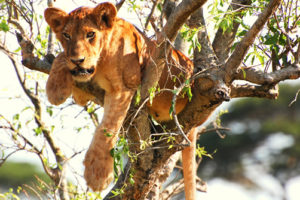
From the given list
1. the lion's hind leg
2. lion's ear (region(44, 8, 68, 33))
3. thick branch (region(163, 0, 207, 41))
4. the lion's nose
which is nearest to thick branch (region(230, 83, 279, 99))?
thick branch (region(163, 0, 207, 41))

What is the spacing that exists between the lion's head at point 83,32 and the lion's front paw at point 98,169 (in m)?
0.69

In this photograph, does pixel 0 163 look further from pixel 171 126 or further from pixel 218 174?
pixel 218 174

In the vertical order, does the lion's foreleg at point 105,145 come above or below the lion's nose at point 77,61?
below

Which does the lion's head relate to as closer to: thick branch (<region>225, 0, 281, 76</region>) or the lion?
the lion

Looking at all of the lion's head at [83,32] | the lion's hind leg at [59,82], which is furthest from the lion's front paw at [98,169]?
the lion's head at [83,32]

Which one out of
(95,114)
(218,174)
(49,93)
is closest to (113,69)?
(49,93)

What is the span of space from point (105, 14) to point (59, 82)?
30.4 inches

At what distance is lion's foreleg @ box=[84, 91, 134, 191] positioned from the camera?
4.98 metres

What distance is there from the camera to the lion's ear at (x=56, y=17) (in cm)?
509

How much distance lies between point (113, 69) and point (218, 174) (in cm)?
2839

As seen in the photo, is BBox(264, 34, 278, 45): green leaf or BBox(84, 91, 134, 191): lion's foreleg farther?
BBox(264, 34, 278, 45): green leaf

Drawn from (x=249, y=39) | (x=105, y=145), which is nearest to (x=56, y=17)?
(x=105, y=145)

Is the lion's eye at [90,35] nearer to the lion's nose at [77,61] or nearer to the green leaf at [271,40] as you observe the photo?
the lion's nose at [77,61]

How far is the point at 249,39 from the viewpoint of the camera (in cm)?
466
